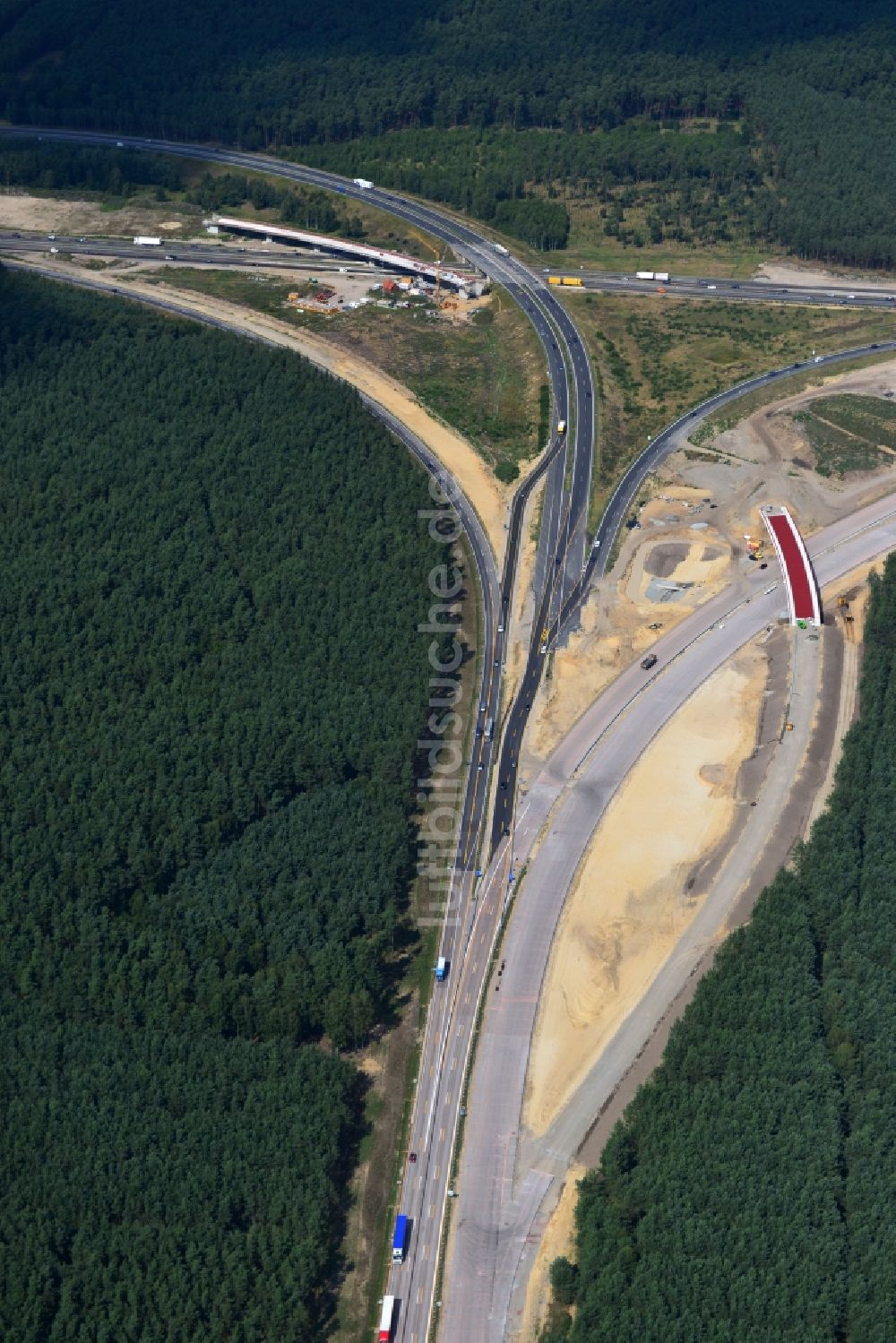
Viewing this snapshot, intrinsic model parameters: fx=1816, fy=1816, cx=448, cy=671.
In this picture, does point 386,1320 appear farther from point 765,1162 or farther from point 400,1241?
point 765,1162

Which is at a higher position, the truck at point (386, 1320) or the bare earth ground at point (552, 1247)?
the bare earth ground at point (552, 1247)

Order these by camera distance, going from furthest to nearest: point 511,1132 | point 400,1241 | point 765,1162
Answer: point 511,1132 → point 400,1241 → point 765,1162

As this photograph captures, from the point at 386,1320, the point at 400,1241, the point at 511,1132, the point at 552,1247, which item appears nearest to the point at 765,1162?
the point at 552,1247

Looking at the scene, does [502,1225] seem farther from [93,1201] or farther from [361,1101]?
[93,1201]

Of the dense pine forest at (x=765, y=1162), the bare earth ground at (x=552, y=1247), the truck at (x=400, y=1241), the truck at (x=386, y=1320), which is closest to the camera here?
the dense pine forest at (x=765, y=1162)

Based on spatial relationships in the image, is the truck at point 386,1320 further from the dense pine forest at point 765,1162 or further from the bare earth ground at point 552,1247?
the dense pine forest at point 765,1162

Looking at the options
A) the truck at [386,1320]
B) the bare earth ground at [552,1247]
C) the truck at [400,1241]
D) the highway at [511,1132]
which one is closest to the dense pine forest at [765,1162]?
the bare earth ground at [552,1247]

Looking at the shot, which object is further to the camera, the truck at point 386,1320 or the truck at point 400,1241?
the truck at point 400,1241
